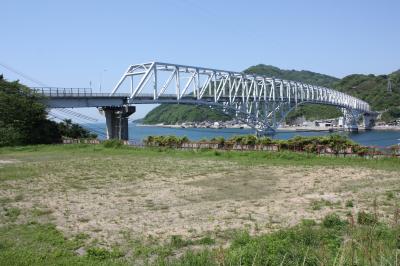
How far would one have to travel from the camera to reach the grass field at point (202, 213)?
823cm

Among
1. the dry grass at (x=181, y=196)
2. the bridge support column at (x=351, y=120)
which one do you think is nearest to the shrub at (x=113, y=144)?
the dry grass at (x=181, y=196)

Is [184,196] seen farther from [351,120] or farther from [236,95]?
[351,120]

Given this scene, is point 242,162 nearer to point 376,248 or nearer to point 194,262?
point 194,262

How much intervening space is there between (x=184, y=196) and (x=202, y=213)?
132 inches

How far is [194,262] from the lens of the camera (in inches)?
303

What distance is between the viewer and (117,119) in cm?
5500

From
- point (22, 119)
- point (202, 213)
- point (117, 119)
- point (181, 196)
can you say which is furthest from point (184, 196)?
point (117, 119)

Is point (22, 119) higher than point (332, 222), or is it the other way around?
point (22, 119)

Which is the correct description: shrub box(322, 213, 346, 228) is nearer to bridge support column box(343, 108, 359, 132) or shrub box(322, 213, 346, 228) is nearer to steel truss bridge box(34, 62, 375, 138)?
steel truss bridge box(34, 62, 375, 138)

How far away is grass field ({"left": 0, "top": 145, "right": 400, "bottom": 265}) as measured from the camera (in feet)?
27.0

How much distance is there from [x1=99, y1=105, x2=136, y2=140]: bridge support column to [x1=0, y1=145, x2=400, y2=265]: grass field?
25598 mm

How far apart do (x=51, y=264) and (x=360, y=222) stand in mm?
6944


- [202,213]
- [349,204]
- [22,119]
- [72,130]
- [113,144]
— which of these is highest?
[22,119]

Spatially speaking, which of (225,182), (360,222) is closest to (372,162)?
(225,182)
